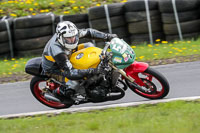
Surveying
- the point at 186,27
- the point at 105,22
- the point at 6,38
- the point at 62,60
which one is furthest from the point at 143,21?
the point at 62,60

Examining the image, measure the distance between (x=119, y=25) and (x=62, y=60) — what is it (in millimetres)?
Answer: 5955

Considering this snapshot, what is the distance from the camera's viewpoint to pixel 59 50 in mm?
5496

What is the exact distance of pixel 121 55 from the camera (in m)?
5.35

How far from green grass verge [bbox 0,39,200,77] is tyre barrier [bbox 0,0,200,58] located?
0.51 meters

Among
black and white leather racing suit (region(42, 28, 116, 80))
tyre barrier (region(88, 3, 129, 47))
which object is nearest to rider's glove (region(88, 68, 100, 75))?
black and white leather racing suit (region(42, 28, 116, 80))

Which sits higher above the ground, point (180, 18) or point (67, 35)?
point (67, 35)

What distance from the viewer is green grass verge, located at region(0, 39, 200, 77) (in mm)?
9203

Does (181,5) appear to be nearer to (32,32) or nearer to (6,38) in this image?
(32,32)

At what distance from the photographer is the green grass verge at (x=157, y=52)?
30.2 ft

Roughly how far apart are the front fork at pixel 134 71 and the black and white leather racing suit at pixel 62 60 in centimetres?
47

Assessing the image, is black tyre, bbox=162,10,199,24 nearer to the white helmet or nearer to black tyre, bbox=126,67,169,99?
black tyre, bbox=126,67,169,99

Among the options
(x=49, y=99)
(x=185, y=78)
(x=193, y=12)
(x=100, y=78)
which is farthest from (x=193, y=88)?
(x=193, y=12)

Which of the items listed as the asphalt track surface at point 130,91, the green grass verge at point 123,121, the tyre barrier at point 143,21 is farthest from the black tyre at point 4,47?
the green grass verge at point 123,121

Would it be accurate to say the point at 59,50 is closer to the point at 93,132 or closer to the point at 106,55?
the point at 106,55
